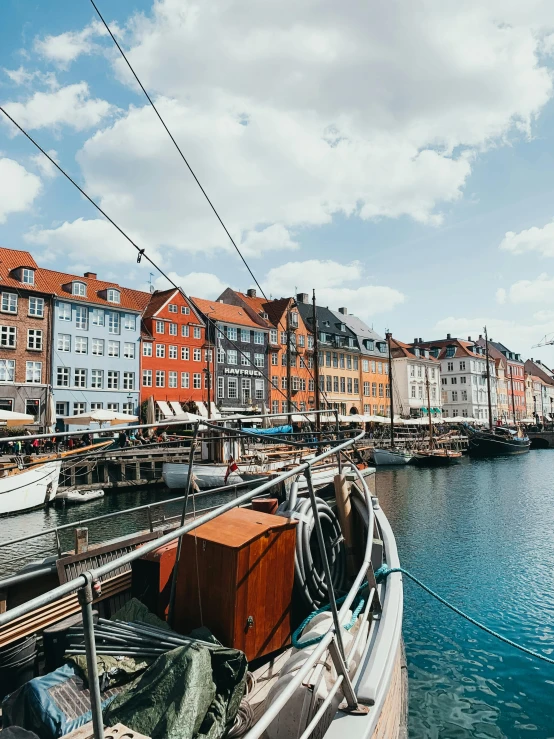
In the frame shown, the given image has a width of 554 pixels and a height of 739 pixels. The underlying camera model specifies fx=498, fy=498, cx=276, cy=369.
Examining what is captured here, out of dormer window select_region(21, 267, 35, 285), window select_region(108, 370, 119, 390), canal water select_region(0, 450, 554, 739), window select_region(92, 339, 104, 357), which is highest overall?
dormer window select_region(21, 267, 35, 285)

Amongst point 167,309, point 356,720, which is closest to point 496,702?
point 356,720

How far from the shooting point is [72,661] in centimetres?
373

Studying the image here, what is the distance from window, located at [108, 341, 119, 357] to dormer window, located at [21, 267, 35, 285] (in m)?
7.77

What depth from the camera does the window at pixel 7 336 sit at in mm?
36625

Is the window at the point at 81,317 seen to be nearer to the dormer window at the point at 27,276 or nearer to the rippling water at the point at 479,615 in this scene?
the dormer window at the point at 27,276

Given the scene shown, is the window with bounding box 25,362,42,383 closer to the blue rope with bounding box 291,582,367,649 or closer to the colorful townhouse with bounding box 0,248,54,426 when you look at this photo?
the colorful townhouse with bounding box 0,248,54,426

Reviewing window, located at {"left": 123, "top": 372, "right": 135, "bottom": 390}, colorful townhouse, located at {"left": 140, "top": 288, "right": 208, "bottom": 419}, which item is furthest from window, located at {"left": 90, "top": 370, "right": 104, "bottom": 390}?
colorful townhouse, located at {"left": 140, "top": 288, "right": 208, "bottom": 419}

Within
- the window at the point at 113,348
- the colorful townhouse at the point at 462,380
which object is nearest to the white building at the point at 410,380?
the colorful townhouse at the point at 462,380

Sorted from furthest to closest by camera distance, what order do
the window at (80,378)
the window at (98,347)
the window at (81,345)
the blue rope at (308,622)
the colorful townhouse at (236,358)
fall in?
the colorful townhouse at (236,358), the window at (98,347), the window at (81,345), the window at (80,378), the blue rope at (308,622)

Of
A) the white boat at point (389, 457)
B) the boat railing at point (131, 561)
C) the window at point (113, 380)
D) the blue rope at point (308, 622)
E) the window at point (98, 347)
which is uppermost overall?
the window at point (98, 347)

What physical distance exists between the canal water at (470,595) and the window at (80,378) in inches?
638

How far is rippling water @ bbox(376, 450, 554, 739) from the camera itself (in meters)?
6.89

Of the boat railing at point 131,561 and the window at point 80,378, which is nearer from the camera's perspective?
the boat railing at point 131,561

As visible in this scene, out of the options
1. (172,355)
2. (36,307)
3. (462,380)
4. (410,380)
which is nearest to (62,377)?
(36,307)
